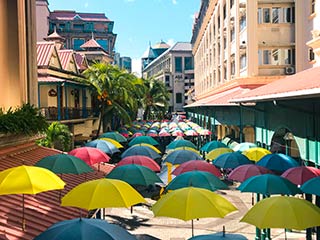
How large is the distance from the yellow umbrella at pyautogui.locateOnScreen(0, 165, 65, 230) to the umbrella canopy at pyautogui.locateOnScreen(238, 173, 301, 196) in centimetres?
481

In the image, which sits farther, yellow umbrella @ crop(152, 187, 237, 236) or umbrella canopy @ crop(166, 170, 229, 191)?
umbrella canopy @ crop(166, 170, 229, 191)

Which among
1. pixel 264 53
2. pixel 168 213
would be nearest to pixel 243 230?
pixel 168 213

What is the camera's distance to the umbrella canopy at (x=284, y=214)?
7.17 meters

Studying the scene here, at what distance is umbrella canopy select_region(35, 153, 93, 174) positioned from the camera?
35.7ft

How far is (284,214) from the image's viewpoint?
7.32 m

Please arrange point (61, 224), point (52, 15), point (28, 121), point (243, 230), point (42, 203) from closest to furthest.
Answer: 1. point (61, 224)
2. point (42, 203)
3. point (28, 121)
4. point (243, 230)
5. point (52, 15)

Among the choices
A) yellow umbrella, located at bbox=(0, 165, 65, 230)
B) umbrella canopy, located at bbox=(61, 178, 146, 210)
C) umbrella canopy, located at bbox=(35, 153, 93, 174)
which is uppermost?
yellow umbrella, located at bbox=(0, 165, 65, 230)

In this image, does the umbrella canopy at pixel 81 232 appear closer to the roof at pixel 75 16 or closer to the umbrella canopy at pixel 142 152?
the umbrella canopy at pixel 142 152

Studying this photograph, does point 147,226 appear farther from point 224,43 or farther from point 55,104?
point 224,43

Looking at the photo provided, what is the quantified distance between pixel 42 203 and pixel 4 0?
7155 millimetres

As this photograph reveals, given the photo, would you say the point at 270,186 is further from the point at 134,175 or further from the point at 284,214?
the point at 134,175

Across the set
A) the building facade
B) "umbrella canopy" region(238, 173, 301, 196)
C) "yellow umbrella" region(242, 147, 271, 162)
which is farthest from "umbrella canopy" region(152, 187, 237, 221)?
the building facade

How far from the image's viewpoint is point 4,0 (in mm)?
12398

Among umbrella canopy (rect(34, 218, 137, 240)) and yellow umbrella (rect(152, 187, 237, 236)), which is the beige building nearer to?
yellow umbrella (rect(152, 187, 237, 236))
